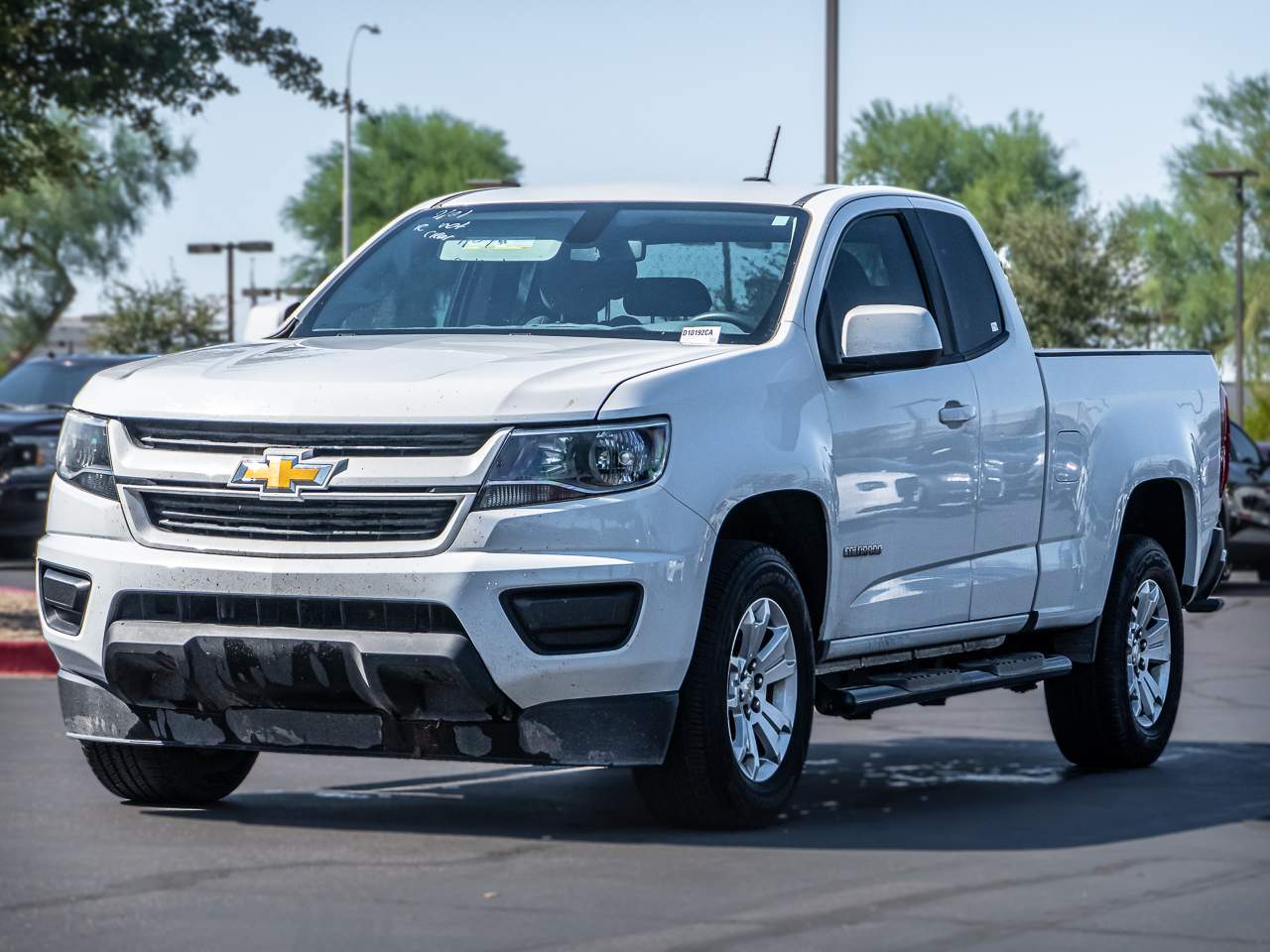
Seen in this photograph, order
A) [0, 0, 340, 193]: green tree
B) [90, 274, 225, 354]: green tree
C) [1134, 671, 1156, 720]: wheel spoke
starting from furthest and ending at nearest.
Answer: [90, 274, 225, 354]: green tree < [0, 0, 340, 193]: green tree < [1134, 671, 1156, 720]: wheel spoke

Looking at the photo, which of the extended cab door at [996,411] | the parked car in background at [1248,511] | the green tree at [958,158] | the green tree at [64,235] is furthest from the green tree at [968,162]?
the extended cab door at [996,411]

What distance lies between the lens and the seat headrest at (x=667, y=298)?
7.78 meters

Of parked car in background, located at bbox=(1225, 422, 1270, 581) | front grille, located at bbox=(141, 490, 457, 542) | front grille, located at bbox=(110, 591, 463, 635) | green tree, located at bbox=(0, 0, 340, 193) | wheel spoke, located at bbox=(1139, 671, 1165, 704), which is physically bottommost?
parked car in background, located at bbox=(1225, 422, 1270, 581)

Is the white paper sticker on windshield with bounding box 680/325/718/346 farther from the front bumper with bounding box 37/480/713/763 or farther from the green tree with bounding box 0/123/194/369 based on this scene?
the green tree with bounding box 0/123/194/369

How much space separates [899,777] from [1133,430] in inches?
65.5

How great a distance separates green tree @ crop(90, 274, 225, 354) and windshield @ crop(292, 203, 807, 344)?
51159mm

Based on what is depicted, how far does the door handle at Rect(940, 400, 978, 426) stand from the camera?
8.21 m

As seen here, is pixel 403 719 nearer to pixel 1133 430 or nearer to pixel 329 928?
pixel 329 928

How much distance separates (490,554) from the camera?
6.64 m

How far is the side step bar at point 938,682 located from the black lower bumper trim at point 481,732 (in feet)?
3.60

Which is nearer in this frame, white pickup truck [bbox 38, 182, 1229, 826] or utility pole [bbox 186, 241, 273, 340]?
white pickup truck [bbox 38, 182, 1229, 826]

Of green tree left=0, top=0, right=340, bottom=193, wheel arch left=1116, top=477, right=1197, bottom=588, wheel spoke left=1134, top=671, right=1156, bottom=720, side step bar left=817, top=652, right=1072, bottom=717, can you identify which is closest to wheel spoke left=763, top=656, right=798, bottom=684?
side step bar left=817, top=652, right=1072, bottom=717

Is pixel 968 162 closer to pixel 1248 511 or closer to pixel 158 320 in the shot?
pixel 158 320

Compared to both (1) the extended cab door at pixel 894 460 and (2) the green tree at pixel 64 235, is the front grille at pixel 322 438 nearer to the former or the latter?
(1) the extended cab door at pixel 894 460
